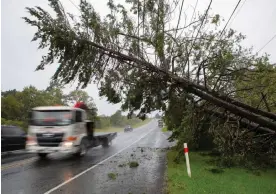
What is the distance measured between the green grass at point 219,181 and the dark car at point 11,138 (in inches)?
386

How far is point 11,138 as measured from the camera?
18000 millimetres

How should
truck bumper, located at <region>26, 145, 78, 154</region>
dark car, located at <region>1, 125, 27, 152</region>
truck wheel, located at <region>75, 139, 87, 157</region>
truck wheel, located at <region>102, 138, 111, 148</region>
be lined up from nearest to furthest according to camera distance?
truck bumper, located at <region>26, 145, 78, 154</region>
truck wheel, located at <region>75, 139, 87, 157</region>
dark car, located at <region>1, 125, 27, 152</region>
truck wheel, located at <region>102, 138, 111, 148</region>

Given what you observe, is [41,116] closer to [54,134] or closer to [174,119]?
[54,134]

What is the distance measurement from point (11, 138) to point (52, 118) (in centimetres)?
456

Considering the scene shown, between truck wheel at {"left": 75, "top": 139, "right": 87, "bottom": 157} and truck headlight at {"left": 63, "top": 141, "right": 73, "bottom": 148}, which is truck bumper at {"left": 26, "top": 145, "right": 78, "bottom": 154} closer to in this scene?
truck headlight at {"left": 63, "top": 141, "right": 73, "bottom": 148}

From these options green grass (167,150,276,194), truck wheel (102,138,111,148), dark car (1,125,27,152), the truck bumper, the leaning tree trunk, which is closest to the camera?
green grass (167,150,276,194)

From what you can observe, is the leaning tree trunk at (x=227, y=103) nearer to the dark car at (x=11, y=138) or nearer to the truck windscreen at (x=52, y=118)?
the truck windscreen at (x=52, y=118)

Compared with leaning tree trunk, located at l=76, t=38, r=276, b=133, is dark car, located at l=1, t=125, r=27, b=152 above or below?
below

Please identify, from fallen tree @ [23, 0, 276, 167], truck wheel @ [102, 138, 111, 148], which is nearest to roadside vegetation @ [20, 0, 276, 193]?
fallen tree @ [23, 0, 276, 167]

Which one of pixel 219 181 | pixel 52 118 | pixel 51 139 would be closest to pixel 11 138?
pixel 52 118

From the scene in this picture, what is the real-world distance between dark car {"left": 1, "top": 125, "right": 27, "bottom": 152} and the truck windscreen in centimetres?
337

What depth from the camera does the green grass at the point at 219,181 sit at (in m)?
8.59

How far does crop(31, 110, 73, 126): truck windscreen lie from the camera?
14789mm

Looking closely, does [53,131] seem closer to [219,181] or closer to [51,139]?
[51,139]
